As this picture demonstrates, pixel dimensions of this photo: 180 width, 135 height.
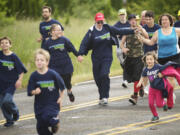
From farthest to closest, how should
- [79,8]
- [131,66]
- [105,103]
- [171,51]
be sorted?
[79,8] < [131,66] < [105,103] < [171,51]

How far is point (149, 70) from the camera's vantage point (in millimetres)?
10375

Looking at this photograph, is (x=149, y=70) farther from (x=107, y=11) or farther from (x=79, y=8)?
(x=79, y=8)

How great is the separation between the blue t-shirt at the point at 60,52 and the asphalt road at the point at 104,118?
87cm

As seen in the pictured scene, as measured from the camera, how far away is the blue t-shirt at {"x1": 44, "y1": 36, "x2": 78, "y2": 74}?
500 inches

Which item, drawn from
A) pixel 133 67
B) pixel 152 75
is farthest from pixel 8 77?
pixel 133 67

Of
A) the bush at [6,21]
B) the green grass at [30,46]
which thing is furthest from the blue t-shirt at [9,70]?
the bush at [6,21]

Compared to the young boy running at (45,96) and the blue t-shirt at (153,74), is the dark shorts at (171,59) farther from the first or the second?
the young boy running at (45,96)

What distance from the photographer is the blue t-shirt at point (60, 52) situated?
500 inches

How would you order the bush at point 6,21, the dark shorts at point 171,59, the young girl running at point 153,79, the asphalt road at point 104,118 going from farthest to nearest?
the bush at point 6,21, the dark shorts at point 171,59, the young girl running at point 153,79, the asphalt road at point 104,118

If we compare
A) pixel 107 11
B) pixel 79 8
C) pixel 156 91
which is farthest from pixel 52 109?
pixel 79 8

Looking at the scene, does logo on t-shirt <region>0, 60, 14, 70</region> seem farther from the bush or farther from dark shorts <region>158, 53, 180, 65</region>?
the bush

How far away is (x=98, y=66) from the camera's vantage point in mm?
12992

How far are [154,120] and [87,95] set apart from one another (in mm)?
4303

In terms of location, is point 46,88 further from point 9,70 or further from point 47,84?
point 9,70
